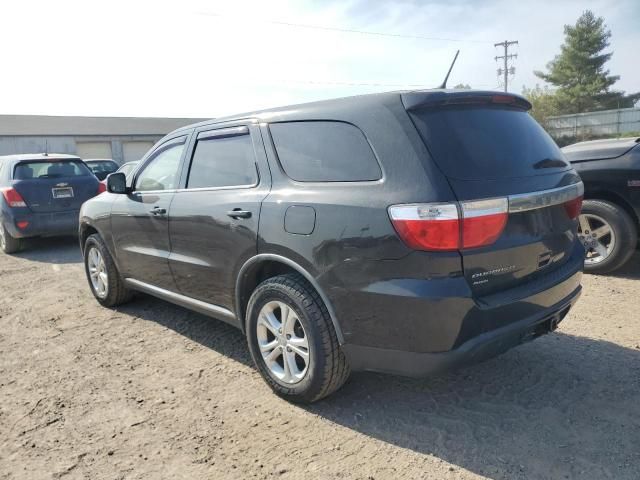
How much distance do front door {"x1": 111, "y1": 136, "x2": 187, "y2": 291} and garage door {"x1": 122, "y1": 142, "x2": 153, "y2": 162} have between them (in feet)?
128

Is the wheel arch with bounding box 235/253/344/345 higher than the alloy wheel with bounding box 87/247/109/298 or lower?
higher

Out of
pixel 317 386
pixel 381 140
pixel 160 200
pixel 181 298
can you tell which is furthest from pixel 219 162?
pixel 317 386

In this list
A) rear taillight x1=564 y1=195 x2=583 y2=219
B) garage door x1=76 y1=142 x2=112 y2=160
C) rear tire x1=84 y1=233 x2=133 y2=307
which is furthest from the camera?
garage door x1=76 y1=142 x2=112 y2=160

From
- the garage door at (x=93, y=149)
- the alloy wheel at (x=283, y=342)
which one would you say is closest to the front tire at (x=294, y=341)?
the alloy wheel at (x=283, y=342)

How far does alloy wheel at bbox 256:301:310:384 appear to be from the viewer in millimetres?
2908

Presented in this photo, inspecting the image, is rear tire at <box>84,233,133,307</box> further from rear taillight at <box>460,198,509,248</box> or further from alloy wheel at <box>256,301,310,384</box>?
rear taillight at <box>460,198,509,248</box>

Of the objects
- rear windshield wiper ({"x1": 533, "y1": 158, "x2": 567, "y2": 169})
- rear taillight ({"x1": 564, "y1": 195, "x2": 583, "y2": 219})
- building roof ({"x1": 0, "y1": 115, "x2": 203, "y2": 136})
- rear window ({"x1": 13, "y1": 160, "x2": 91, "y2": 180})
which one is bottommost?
rear taillight ({"x1": 564, "y1": 195, "x2": 583, "y2": 219})

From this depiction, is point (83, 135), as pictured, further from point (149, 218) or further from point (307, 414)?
point (307, 414)

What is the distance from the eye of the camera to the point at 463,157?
2482mm

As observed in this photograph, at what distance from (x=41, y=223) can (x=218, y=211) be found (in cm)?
629

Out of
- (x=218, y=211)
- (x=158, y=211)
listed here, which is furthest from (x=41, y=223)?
(x=218, y=211)

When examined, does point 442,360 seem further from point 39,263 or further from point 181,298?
point 39,263

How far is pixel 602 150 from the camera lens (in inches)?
207

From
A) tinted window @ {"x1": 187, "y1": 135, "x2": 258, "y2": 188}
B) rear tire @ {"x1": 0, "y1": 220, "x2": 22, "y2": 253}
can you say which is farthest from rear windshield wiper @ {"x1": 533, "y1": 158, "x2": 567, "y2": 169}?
rear tire @ {"x1": 0, "y1": 220, "x2": 22, "y2": 253}
